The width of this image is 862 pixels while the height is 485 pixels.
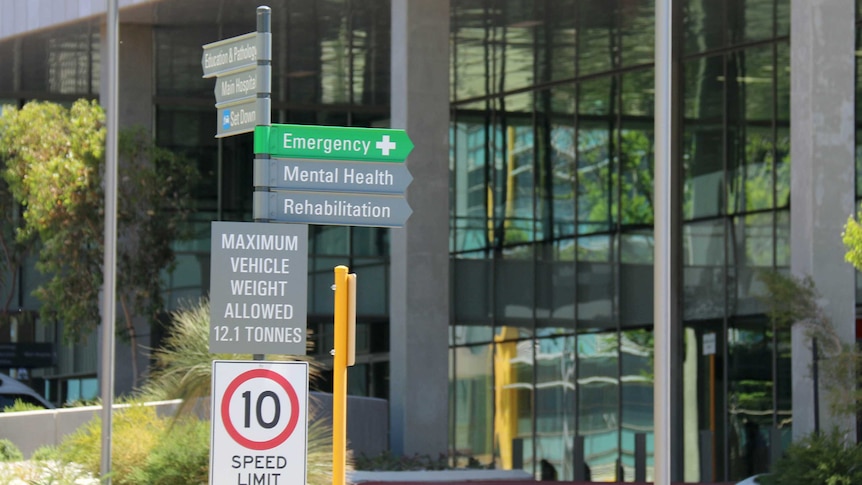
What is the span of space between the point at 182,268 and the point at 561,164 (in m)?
9.26

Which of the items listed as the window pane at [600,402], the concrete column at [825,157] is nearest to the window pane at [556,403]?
the window pane at [600,402]

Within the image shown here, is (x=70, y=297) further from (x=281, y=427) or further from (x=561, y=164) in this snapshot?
(x=281, y=427)

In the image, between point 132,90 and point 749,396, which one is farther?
point 132,90

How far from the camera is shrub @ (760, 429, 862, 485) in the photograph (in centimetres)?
1525

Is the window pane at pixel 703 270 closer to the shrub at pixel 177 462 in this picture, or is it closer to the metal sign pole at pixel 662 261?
the shrub at pixel 177 462

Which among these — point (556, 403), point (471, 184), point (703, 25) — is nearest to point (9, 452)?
point (703, 25)

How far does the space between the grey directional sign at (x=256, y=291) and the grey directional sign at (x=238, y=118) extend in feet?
3.35

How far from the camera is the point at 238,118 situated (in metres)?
9.33

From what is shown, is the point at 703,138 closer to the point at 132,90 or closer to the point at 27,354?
the point at 132,90

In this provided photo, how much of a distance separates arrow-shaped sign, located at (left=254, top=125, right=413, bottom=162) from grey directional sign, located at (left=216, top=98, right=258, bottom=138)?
0.15 m

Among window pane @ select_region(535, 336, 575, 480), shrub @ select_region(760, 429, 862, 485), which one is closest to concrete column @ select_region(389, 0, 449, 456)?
shrub @ select_region(760, 429, 862, 485)

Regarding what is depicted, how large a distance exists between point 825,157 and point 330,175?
32.0 ft

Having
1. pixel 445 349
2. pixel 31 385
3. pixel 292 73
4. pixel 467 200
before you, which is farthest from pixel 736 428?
pixel 31 385

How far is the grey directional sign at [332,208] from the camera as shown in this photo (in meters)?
8.93
